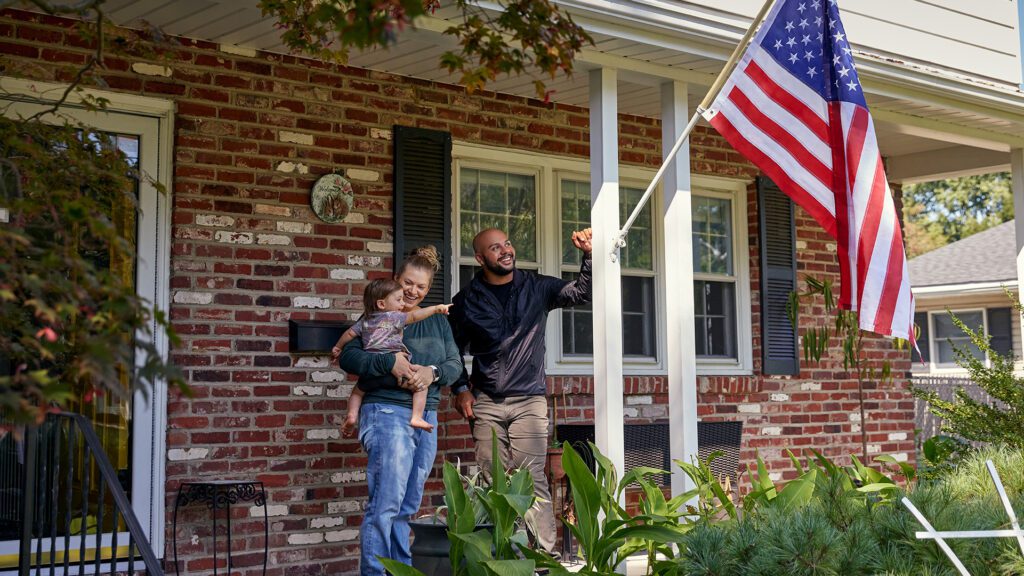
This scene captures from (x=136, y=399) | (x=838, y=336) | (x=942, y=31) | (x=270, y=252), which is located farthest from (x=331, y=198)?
(x=838, y=336)

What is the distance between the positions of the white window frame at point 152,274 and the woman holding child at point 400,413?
1112 millimetres

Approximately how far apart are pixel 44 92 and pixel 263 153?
3.93 feet

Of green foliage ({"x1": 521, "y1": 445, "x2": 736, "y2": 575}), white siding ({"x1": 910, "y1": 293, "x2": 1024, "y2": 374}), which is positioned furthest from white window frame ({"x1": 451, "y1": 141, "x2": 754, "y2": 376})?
white siding ({"x1": 910, "y1": 293, "x2": 1024, "y2": 374})

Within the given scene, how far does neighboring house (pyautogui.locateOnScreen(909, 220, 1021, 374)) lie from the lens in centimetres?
1889

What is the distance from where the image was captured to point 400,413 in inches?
215

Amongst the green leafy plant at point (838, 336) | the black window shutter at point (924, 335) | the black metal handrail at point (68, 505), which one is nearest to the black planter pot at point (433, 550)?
the black metal handrail at point (68, 505)

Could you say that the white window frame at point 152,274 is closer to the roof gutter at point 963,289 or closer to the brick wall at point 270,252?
the brick wall at point 270,252

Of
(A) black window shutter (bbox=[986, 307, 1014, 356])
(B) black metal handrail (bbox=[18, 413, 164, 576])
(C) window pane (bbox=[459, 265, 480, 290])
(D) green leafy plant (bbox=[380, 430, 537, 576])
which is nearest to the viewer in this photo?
(B) black metal handrail (bbox=[18, 413, 164, 576])

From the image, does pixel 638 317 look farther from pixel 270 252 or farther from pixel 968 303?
pixel 968 303

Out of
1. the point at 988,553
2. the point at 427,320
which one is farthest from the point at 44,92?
the point at 988,553

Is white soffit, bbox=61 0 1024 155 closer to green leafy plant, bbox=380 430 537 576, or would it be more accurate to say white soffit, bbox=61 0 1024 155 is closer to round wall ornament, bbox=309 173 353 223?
round wall ornament, bbox=309 173 353 223

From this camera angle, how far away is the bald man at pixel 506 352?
5898 millimetres

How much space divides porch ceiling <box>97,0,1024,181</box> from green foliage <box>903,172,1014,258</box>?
2614cm

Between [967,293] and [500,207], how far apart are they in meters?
14.1
